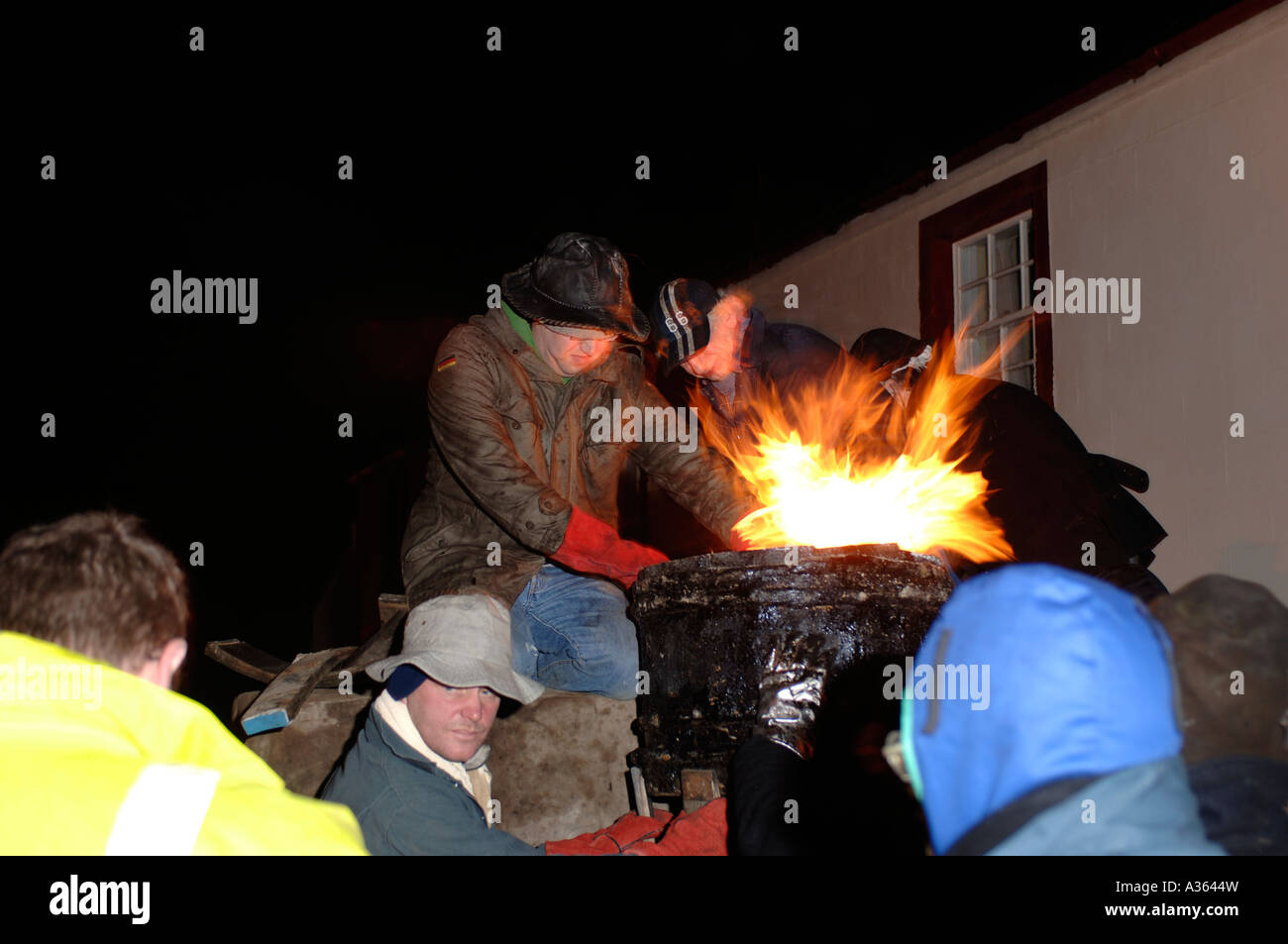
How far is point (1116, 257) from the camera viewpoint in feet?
21.7

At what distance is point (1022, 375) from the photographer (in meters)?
7.63

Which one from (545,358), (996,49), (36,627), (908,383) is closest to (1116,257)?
(996,49)

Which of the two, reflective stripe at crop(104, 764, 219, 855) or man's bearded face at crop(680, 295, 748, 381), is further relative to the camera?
man's bearded face at crop(680, 295, 748, 381)

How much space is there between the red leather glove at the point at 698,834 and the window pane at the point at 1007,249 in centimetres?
560

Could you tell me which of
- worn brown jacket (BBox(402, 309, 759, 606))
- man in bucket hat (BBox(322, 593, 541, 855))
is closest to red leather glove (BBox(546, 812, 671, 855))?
man in bucket hat (BBox(322, 593, 541, 855))

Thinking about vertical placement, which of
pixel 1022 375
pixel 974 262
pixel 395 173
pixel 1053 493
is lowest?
pixel 1053 493

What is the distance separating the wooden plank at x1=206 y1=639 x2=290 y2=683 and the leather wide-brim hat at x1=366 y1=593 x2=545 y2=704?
1.75m

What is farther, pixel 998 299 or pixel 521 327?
pixel 998 299

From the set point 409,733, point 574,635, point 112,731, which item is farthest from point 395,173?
point 112,731

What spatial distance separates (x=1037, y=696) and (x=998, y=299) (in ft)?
22.5

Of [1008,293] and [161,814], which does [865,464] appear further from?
[161,814]

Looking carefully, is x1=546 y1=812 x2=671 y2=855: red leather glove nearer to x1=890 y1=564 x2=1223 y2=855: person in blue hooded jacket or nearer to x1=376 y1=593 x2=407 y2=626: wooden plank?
x1=376 y1=593 x2=407 y2=626: wooden plank

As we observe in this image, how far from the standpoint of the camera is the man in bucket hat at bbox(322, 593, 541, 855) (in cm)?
305
